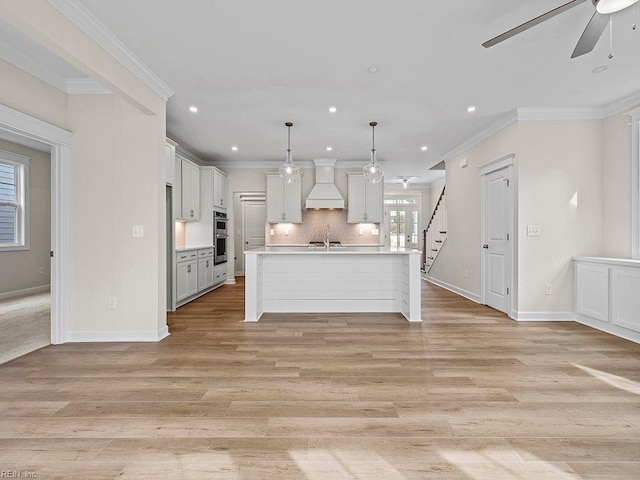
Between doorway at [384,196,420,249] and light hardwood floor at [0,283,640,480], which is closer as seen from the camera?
light hardwood floor at [0,283,640,480]

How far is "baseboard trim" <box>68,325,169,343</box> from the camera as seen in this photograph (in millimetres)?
3488

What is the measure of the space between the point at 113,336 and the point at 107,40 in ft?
9.07

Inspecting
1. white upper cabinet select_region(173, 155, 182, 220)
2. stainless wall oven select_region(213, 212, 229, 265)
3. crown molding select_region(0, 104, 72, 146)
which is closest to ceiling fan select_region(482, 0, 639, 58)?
crown molding select_region(0, 104, 72, 146)

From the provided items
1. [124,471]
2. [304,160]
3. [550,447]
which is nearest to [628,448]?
[550,447]

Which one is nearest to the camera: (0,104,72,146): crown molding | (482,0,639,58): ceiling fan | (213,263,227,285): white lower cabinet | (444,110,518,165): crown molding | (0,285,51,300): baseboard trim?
(482,0,639,58): ceiling fan

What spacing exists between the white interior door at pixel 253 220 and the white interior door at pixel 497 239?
513 cm

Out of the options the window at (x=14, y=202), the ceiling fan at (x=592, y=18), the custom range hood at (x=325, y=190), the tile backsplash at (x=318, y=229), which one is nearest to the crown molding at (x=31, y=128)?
the ceiling fan at (x=592, y=18)

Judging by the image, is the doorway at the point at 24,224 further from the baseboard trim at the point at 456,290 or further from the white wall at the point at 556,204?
the white wall at the point at 556,204

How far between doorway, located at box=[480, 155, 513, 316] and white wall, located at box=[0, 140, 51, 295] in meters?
8.19

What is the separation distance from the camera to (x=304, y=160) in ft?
23.8

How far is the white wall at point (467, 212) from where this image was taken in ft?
16.3

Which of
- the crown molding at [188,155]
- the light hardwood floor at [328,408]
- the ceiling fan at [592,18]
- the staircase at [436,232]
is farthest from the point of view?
the staircase at [436,232]

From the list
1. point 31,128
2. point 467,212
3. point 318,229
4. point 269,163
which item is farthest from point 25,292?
point 467,212

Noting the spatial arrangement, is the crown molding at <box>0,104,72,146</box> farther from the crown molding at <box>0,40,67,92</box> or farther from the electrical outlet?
the electrical outlet
